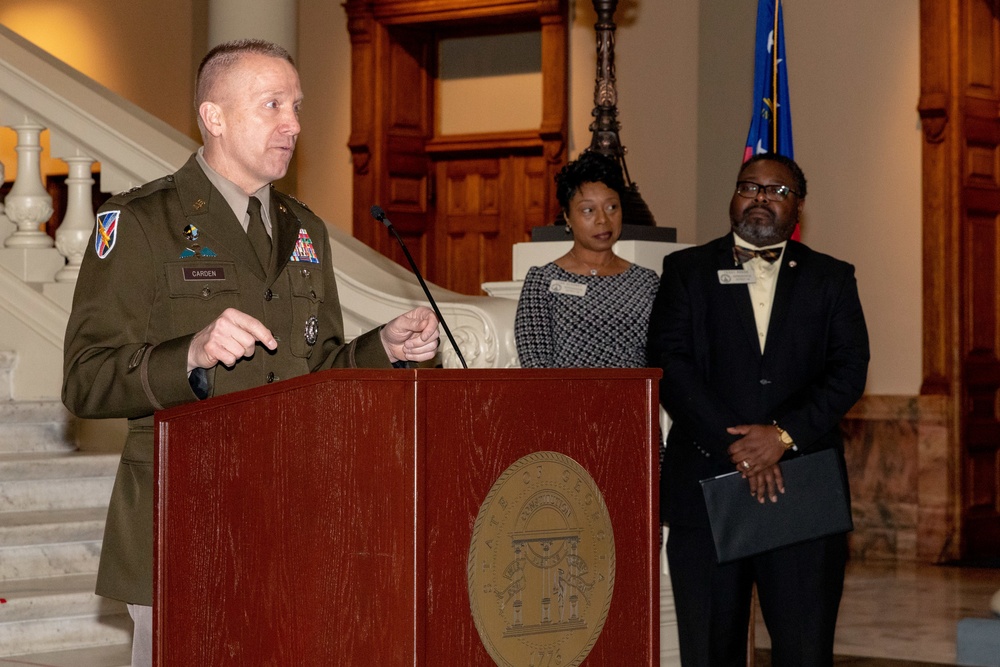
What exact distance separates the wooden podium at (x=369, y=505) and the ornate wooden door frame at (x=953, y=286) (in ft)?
22.5

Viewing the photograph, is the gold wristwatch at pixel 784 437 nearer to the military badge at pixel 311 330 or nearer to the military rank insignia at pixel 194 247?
the military badge at pixel 311 330

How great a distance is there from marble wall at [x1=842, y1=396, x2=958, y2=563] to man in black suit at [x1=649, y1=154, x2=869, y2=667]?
194 inches

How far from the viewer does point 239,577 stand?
185cm

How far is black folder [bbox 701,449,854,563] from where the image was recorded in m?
3.54

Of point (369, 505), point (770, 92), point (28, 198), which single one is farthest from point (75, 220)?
point (369, 505)

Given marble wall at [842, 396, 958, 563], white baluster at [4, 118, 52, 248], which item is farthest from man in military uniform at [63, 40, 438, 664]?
marble wall at [842, 396, 958, 563]

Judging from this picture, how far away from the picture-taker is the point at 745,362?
3664 millimetres

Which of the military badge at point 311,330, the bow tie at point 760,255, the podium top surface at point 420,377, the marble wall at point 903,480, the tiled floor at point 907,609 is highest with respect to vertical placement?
the bow tie at point 760,255

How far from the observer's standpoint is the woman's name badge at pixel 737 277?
3707 mm

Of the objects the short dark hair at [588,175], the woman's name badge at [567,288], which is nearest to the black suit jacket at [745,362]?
the woman's name badge at [567,288]

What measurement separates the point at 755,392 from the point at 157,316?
189 cm

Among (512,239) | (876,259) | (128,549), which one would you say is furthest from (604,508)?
(512,239)

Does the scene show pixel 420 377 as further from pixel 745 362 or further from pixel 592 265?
pixel 592 265

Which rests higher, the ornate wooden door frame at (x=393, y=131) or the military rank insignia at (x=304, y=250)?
the ornate wooden door frame at (x=393, y=131)
